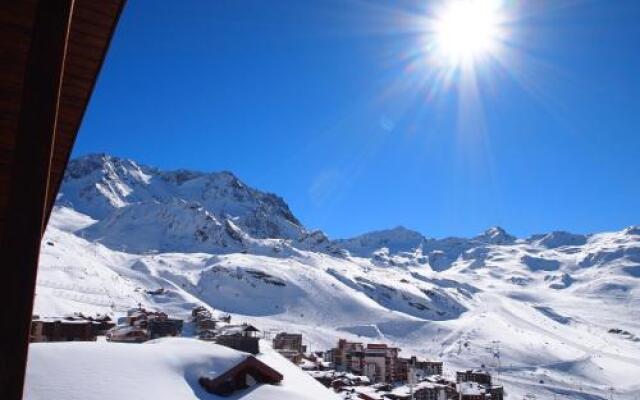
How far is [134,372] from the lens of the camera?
56.8 ft

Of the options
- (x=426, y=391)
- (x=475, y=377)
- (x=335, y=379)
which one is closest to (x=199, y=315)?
(x=335, y=379)

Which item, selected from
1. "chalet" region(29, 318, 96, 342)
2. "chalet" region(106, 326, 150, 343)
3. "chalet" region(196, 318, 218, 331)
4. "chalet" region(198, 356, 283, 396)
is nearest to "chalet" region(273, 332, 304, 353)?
"chalet" region(196, 318, 218, 331)

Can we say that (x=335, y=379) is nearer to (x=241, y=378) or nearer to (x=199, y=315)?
(x=199, y=315)

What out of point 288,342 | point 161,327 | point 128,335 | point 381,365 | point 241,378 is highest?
point 241,378

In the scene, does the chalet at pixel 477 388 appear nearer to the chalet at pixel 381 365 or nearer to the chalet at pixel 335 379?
the chalet at pixel 381 365

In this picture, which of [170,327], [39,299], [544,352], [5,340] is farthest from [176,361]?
[544,352]

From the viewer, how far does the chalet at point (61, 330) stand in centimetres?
4925

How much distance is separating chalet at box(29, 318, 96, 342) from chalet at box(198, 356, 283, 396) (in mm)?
36106

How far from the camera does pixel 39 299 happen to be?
228 feet

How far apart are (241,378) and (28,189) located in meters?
18.3

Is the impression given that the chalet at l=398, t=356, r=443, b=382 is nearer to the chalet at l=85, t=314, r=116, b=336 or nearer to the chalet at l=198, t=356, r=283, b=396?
the chalet at l=85, t=314, r=116, b=336

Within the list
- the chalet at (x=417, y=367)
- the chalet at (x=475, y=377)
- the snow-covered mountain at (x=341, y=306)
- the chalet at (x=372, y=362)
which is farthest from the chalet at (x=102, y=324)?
the chalet at (x=475, y=377)

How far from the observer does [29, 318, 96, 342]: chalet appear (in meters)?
49.2

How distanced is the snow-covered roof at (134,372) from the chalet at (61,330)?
33.4 meters
